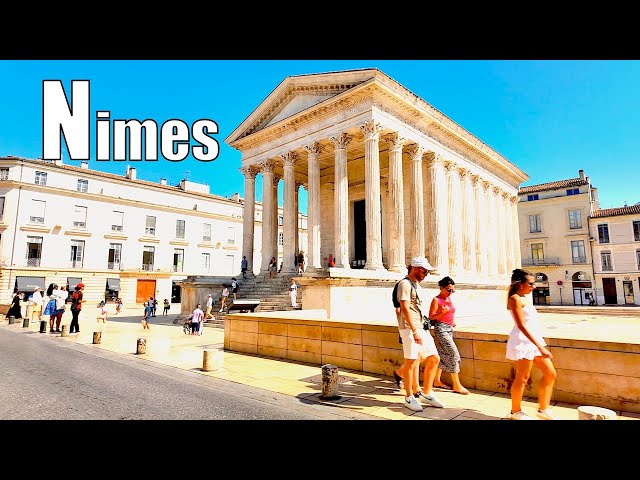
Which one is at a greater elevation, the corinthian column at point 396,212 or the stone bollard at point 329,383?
the corinthian column at point 396,212

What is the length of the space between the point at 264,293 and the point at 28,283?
26.5 m

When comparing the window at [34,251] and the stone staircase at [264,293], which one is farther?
the window at [34,251]

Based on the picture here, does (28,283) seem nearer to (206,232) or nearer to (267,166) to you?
(206,232)

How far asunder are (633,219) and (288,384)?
43994mm

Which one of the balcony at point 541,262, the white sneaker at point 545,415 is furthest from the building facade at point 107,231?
the balcony at point 541,262

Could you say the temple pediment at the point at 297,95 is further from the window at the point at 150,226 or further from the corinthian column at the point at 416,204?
the window at the point at 150,226

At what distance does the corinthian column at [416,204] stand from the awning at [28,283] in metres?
33.5

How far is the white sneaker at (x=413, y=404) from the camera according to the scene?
4.83 metres

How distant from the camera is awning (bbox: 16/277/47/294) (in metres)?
32.6

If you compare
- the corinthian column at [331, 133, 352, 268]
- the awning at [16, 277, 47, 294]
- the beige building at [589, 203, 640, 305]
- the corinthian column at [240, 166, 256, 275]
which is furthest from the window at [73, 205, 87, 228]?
the beige building at [589, 203, 640, 305]


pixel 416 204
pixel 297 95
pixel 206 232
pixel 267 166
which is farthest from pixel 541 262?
pixel 206 232

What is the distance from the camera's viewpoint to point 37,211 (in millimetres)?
34094
